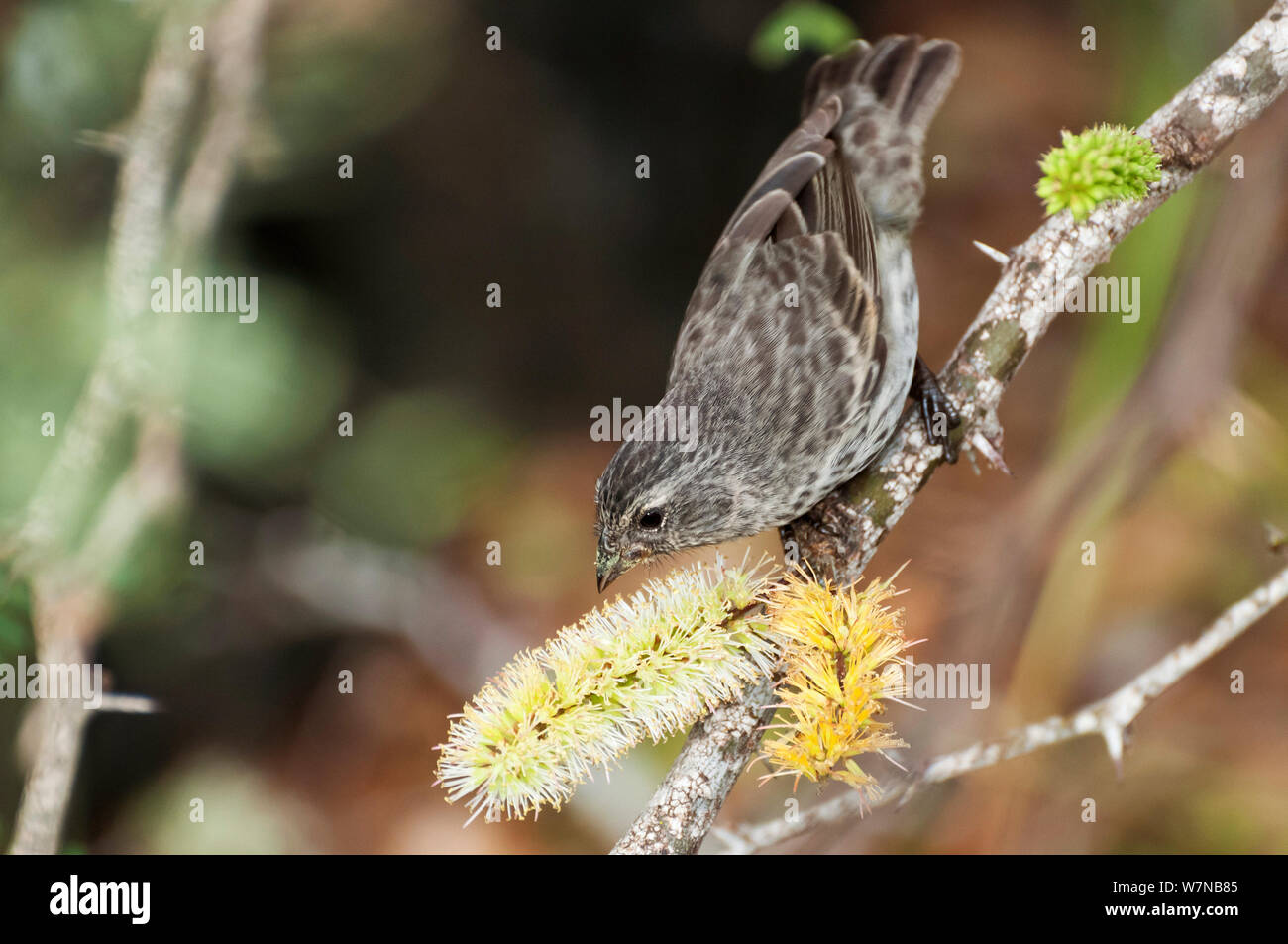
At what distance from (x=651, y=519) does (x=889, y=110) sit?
78.8 inches

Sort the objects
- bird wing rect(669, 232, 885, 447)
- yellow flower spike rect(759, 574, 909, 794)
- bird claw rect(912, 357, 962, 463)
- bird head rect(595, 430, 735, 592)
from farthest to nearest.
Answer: bird wing rect(669, 232, 885, 447) < bird head rect(595, 430, 735, 592) < bird claw rect(912, 357, 962, 463) < yellow flower spike rect(759, 574, 909, 794)

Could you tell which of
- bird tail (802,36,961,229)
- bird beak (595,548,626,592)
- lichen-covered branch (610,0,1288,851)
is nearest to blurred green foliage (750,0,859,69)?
bird tail (802,36,961,229)

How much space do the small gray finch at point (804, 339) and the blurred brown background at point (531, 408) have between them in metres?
1.03

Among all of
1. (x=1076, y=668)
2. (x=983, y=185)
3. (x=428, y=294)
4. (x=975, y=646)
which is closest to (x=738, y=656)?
(x=975, y=646)

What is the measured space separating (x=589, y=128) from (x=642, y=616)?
3.27 meters

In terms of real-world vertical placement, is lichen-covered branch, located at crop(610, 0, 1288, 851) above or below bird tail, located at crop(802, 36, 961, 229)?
below

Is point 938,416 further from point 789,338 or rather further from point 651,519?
point 651,519

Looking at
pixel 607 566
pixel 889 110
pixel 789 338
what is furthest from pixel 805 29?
pixel 607 566

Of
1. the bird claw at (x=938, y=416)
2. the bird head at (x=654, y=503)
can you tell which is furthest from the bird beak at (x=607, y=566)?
the bird claw at (x=938, y=416)

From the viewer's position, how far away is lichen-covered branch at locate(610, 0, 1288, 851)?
235cm

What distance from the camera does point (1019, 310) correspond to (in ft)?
8.27

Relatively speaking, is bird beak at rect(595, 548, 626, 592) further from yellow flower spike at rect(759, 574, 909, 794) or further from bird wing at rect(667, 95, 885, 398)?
yellow flower spike at rect(759, 574, 909, 794)

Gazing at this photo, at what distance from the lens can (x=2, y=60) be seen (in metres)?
3.54

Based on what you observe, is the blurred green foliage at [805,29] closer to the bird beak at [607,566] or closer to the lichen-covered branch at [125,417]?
the bird beak at [607,566]
